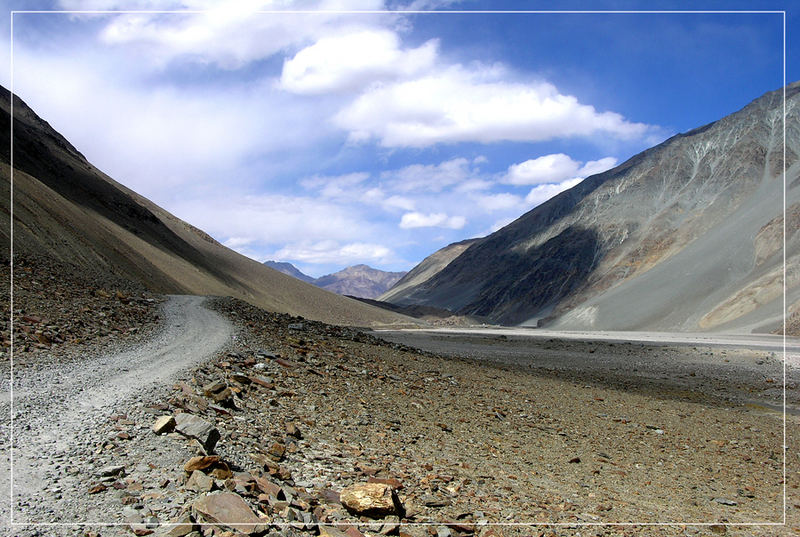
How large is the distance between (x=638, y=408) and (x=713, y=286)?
192 ft

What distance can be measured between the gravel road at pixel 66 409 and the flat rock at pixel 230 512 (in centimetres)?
86

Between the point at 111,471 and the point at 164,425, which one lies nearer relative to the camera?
the point at 111,471

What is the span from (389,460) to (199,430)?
264 centimetres

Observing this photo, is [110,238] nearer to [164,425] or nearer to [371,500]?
[164,425]

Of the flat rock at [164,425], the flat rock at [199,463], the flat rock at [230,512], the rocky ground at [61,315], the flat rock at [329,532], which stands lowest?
the flat rock at [329,532]

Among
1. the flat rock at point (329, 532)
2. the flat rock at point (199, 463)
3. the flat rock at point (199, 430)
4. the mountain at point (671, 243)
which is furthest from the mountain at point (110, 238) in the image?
the mountain at point (671, 243)

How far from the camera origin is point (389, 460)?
7738mm

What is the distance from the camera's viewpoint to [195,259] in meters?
63.6

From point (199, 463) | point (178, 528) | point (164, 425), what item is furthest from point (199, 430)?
point (178, 528)

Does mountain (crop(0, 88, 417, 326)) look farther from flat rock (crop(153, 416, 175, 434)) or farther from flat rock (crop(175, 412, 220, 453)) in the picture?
flat rock (crop(175, 412, 220, 453))

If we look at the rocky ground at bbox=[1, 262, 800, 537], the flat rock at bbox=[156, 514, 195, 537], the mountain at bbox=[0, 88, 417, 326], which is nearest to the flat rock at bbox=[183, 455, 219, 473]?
the rocky ground at bbox=[1, 262, 800, 537]

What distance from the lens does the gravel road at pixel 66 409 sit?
4.86 metres

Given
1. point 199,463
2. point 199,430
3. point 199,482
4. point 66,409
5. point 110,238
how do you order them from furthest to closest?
point 110,238 < point 66,409 < point 199,430 < point 199,463 < point 199,482

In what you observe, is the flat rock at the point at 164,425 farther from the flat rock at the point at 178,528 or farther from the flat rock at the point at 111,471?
the flat rock at the point at 178,528
